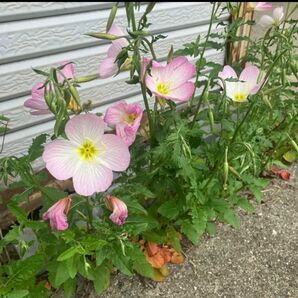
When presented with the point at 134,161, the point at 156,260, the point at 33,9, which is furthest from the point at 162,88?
the point at 33,9

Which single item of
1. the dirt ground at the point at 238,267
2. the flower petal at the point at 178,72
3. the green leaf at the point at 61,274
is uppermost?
the flower petal at the point at 178,72

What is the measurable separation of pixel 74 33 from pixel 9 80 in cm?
45

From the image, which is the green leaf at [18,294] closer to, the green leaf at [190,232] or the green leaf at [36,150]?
the green leaf at [36,150]

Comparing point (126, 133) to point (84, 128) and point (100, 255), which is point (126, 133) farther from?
point (100, 255)

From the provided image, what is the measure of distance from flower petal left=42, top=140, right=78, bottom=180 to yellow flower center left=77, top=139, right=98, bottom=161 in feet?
0.07

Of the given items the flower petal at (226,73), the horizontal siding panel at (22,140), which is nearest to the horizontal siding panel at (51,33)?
the horizontal siding panel at (22,140)

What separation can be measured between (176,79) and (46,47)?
1180 mm

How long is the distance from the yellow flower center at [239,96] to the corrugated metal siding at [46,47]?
113 cm

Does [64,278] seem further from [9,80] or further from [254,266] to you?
[9,80]

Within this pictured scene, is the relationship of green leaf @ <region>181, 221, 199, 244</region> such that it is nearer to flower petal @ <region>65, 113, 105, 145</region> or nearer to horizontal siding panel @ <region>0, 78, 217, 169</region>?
flower petal @ <region>65, 113, 105, 145</region>

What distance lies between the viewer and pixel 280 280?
7.04 ft

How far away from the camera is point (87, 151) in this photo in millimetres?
1370

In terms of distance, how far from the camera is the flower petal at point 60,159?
1301 mm

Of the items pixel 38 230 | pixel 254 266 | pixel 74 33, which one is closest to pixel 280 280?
pixel 254 266
